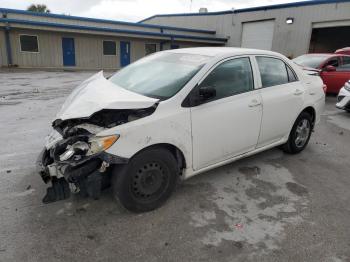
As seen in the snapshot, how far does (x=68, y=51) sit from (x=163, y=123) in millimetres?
20625

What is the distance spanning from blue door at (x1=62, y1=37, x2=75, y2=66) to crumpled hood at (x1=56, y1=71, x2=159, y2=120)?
1932cm

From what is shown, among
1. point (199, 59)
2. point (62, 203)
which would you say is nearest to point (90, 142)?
point (62, 203)

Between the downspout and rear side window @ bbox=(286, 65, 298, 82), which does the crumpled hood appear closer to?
rear side window @ bbox=(286, 65, 298, 82)

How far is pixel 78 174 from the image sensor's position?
8.96 ft

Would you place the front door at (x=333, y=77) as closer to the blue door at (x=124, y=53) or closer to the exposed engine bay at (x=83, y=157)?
the exposed engine bay at (x=83, y=157)

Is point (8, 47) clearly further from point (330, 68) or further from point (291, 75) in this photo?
point (291, 75)

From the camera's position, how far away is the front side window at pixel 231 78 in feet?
11.5

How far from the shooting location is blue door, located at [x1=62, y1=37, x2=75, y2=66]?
69.3 feet

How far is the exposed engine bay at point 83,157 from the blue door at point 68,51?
20.0 metres

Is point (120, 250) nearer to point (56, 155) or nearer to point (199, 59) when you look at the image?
point (56, 155)

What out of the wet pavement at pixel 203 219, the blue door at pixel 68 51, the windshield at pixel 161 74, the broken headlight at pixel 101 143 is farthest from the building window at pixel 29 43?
the broken headlight at pixel 101 143

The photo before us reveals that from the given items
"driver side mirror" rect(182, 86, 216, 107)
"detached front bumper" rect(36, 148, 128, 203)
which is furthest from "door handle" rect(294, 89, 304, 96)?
"detached front bumper" rect(36, 148, 128, 203)

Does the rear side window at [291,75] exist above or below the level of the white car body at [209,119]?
above

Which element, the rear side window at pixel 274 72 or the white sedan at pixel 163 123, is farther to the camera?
the rear side window at pixel 274 72
